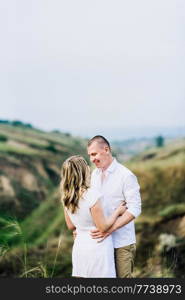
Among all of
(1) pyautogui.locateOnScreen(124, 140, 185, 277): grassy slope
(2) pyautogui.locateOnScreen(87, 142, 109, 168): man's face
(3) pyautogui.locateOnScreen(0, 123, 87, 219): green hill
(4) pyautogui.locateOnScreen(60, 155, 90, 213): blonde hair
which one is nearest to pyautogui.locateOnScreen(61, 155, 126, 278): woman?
(4) pyautogui.locateOnScreen(60, 155, 90, 213): blonde hair

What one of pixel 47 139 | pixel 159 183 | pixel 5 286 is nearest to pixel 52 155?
pixel 47 139

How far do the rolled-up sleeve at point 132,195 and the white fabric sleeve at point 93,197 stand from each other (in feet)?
0.61

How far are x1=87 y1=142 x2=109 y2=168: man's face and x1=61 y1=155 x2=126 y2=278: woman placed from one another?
155 mm

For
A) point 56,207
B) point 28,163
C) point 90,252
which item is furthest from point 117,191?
point 28,163

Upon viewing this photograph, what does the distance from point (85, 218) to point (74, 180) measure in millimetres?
196

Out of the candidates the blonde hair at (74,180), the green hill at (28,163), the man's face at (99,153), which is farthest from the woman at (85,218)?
the green hill at (28,163)

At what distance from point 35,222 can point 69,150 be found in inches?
27.0

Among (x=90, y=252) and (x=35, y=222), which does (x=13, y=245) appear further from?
(x=90, y=252)

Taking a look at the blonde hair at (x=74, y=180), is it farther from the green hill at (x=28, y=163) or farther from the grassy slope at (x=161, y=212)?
the green hill at (x=28, y=163)

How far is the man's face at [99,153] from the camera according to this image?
132 inches

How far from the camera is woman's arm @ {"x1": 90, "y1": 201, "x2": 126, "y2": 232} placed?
10.3ft

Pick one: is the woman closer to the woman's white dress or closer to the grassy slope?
the woman's white dress

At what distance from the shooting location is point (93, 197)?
10.3 ft

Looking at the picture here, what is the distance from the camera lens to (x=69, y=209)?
3.22 m
